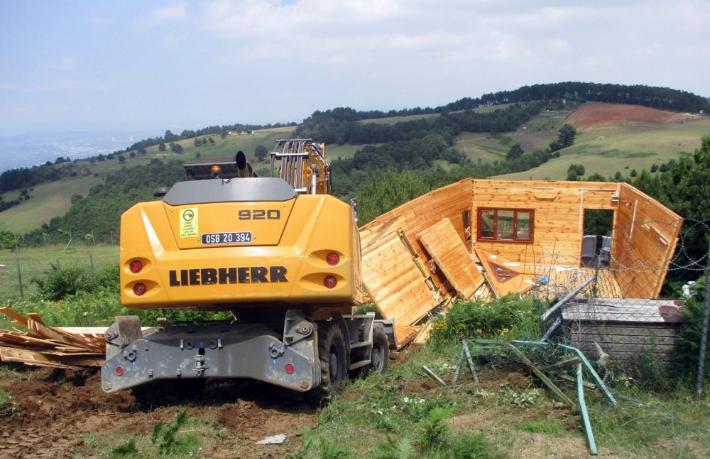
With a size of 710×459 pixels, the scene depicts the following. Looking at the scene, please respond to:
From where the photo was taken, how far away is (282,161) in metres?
11.7

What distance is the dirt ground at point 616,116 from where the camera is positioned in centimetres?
8900

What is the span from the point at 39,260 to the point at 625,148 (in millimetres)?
59623

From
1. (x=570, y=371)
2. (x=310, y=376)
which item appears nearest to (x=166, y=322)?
(x=310, y=376)

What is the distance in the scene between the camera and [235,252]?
795cm

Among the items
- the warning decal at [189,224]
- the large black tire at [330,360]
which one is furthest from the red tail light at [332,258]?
the warning decal at [189,224]

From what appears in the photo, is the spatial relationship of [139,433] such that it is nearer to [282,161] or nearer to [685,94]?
[282,161]

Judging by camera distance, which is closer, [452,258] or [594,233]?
[452,258]

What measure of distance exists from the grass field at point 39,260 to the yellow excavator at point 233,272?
19.8 metres

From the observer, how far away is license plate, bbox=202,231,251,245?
799 cm

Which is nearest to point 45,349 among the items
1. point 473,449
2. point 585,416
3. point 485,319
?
point 473,449

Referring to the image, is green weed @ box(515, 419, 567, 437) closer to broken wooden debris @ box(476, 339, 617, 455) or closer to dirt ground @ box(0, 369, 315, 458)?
broken wooden debris @ box(476, 339, 617, 455)

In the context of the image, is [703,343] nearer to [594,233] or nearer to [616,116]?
[594,233]

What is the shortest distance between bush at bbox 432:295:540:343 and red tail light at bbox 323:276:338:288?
17.1 ft

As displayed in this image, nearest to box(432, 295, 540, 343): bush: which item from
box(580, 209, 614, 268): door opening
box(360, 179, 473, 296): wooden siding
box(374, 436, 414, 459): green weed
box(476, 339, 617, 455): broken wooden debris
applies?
box(476, 339, 617, 455): broken wooden debris
